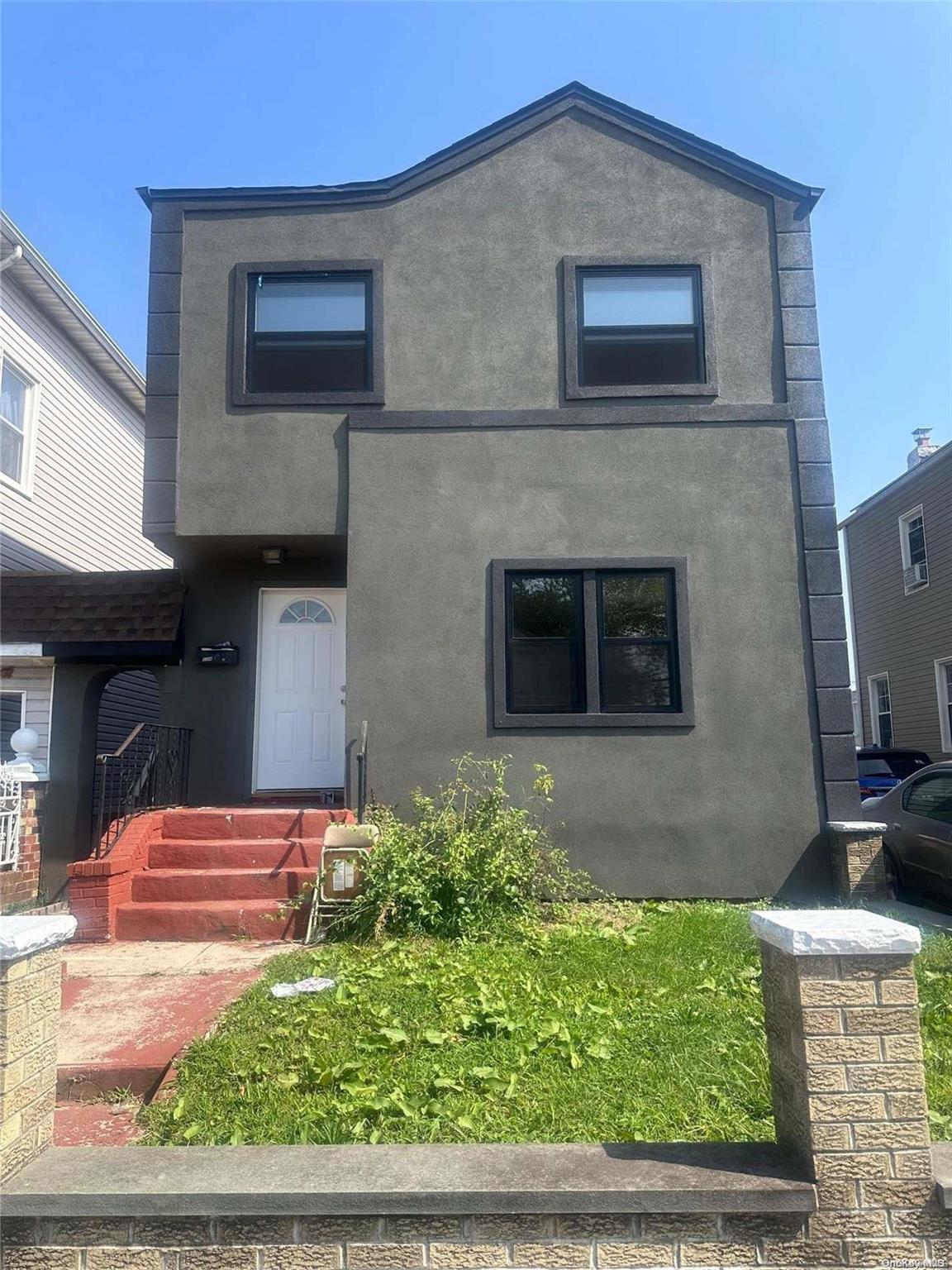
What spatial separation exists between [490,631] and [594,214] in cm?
420

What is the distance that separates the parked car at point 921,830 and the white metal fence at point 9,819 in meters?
8.02

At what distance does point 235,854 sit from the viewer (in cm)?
704

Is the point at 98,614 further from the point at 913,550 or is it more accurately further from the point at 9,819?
the point at 913,550

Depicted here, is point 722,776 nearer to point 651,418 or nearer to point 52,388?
point 651,418

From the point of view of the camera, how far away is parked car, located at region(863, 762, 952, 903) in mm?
7039

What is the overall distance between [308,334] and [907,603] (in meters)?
14.6

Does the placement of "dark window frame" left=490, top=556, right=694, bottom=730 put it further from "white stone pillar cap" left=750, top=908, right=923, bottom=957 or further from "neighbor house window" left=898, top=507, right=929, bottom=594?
"neighbor house window" left=898, top=507, right=929, bottom=594

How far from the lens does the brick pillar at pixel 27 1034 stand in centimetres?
254

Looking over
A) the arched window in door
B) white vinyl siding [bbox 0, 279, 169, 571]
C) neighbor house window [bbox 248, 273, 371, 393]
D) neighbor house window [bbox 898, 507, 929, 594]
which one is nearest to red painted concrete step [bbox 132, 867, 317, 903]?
the arched window in door

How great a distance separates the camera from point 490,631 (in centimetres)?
779

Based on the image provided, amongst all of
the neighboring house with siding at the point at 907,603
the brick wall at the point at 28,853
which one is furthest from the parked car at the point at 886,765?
the brick wall at the point at 28,853

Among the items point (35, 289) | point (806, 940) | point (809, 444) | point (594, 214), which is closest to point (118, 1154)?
point (806, 940)

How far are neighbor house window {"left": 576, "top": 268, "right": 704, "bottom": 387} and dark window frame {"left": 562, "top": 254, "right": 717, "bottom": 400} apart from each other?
0.8 inches

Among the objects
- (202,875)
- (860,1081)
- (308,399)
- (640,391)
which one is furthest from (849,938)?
(308,399)
